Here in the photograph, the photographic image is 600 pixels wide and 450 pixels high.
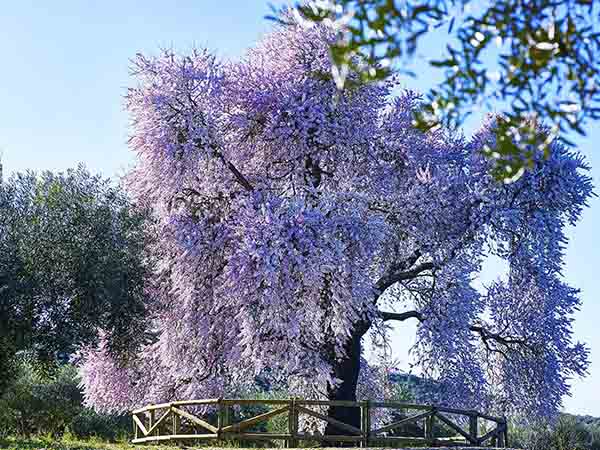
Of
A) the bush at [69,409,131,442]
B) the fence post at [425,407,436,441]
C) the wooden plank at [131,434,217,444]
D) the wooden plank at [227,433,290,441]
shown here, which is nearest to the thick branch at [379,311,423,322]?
the fence post at [425,407,436,441]

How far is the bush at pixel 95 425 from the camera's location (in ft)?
115

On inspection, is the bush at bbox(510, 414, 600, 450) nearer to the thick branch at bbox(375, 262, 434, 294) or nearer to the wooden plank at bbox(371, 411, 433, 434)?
the thick branch at bbox(375, 262, 434, 294)

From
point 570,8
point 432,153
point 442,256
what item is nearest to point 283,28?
point 432,153

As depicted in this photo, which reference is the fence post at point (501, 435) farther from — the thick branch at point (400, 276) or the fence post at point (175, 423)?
the fence post at point (175, 423)

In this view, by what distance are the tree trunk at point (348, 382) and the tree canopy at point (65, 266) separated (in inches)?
245

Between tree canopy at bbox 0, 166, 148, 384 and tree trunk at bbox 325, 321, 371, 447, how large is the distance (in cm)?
621

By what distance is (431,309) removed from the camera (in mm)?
26688

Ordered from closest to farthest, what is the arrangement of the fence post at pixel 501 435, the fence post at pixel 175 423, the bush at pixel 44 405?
the fence post at pixel 175 423 < the fence post at pixel 501 435 < the bush at pixel 44 405

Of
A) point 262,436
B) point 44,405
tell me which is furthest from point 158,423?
point 44,405

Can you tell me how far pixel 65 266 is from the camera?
25422 mm

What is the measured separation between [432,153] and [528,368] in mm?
7393

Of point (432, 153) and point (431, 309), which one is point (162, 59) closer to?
point (432, 153)

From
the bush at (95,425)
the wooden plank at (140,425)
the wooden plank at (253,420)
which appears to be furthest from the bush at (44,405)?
the wooden plank at (253,420)

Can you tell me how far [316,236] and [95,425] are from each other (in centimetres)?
1736
